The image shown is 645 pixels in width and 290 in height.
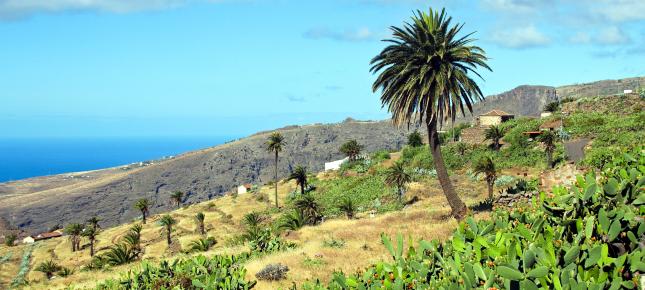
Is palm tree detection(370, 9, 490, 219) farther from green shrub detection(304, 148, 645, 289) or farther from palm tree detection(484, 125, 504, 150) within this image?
palm tree detection(484, 125, 504, 150)

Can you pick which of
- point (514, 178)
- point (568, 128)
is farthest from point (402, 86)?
point (568, 128)

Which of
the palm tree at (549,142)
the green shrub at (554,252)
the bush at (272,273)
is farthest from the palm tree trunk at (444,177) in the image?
the palm tree at (549,142)

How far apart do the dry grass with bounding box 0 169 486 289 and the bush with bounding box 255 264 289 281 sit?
381 millimetres

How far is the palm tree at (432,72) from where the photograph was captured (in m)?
27.4

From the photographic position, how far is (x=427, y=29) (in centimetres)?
2753

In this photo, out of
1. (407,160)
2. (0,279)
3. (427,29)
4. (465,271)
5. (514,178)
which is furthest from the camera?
(407,160)

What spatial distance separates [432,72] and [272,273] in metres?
15.1

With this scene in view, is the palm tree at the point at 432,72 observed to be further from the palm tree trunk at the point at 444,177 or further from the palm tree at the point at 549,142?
the palm tree at the point at 549,142

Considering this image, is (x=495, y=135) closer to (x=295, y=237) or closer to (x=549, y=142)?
(x=549, y=142)

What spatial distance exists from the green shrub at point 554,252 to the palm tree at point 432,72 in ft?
57.5

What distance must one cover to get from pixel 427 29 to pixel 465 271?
71.4ft

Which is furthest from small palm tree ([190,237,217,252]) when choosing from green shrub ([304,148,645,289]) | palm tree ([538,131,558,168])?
palm tree ([538,131,558,168])

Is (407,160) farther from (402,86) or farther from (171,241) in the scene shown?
(402,86)

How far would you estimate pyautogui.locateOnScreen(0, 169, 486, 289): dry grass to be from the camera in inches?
785
